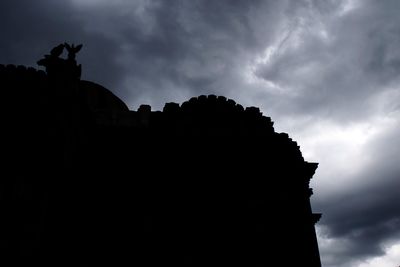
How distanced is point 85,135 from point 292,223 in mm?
9288

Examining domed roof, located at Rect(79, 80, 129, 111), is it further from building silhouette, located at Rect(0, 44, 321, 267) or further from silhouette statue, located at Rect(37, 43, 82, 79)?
silhouette statue, located at Rect(37, 43, 82, 79)

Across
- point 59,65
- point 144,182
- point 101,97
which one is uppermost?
point 101,97

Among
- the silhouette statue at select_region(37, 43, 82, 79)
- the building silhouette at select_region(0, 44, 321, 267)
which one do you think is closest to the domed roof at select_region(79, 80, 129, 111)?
the building silhouette at select_region(0, 44, 321, 267)

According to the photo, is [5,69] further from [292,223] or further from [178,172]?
[292,223]

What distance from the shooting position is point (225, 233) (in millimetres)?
14438

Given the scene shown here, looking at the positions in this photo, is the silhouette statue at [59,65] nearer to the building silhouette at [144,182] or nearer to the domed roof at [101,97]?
the building silhouette at [144,182]

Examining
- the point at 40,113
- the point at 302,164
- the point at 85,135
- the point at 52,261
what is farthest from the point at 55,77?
the point at 302,164

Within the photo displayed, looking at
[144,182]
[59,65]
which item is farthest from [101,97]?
[144,182]

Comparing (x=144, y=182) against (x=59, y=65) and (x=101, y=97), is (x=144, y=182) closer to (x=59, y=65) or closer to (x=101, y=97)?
(x=59, y=65)

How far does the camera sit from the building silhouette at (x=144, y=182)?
12734 mm

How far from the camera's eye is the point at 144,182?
15.1m

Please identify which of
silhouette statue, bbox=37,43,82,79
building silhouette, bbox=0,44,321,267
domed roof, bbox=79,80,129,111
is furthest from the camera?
domed roof, bbox=79,80,129,111

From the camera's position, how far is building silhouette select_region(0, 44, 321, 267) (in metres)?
12.7

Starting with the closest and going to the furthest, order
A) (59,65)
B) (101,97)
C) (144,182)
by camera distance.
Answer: (59,65), (144,182), (101,97)
